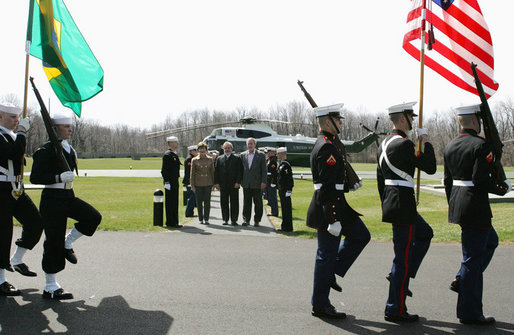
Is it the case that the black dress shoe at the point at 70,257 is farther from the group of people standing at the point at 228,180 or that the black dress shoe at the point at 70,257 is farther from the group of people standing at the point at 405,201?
the group of people standing at the point at 228,180

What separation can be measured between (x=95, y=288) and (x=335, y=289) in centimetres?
282

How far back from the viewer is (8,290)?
A: 5074 millimetres

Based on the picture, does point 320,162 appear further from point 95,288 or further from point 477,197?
point 95,288

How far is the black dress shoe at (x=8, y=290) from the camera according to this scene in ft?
16.6

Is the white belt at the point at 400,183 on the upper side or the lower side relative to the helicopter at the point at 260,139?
lower

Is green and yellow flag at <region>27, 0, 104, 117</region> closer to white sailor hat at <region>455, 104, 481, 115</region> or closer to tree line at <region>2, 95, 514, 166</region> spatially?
white sailor hat at <region>455, 104, 481, 115</region>

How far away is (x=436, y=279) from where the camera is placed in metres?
5.89

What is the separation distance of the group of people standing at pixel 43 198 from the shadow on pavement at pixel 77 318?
0.88 ft

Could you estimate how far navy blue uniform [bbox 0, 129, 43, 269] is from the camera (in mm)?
5102

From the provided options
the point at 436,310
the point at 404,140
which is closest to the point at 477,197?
the point at 404,140

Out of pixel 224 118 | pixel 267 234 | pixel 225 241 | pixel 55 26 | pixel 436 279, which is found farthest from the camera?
pixel 224 118

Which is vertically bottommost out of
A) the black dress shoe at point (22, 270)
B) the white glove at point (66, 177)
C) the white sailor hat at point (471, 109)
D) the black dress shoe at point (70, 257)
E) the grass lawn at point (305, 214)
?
the grass lawn at point (305, 214)

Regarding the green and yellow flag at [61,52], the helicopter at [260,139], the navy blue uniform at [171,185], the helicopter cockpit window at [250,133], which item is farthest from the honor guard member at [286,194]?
the helicopter cockpit window at [250,133]

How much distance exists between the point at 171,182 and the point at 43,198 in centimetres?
540
